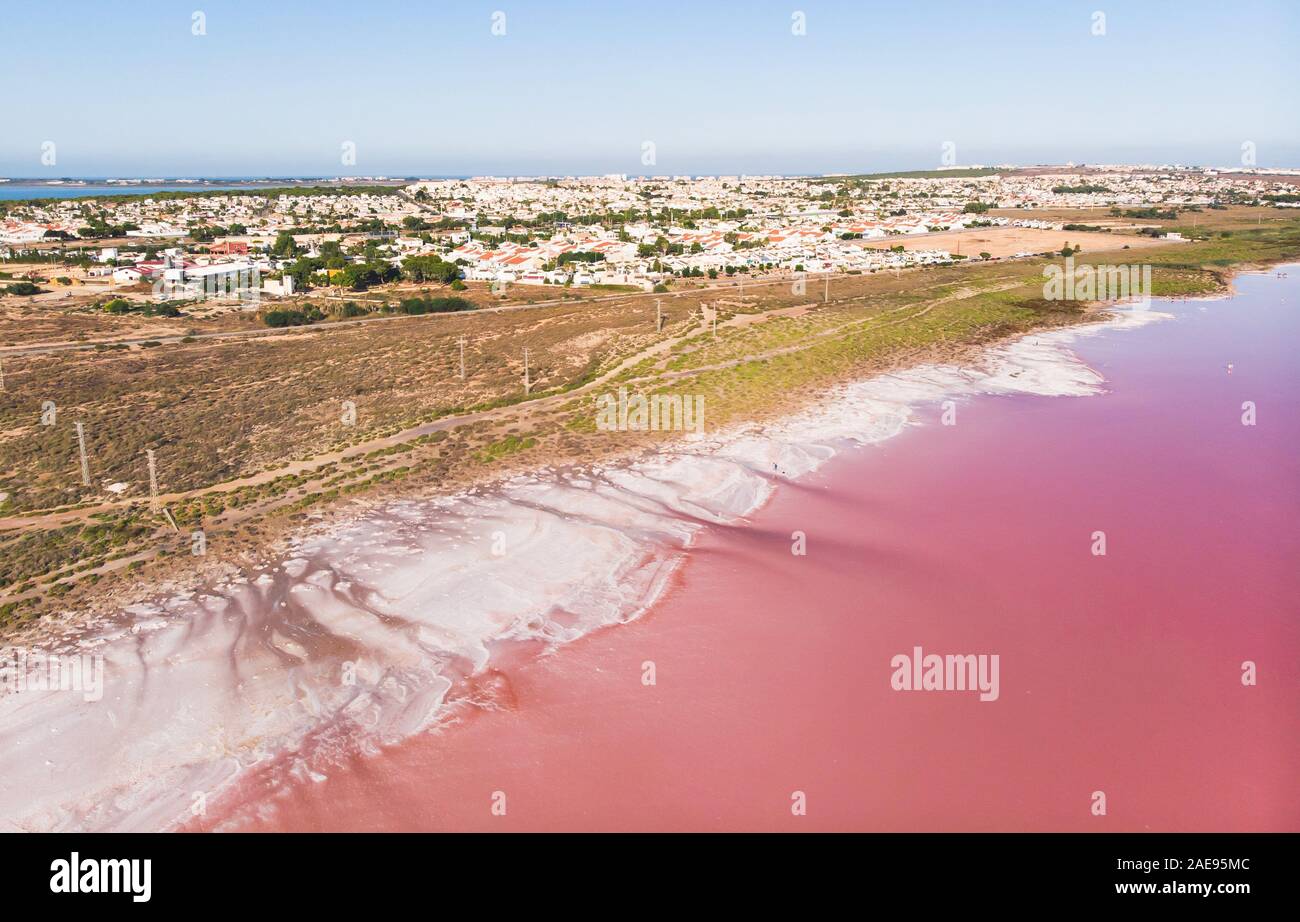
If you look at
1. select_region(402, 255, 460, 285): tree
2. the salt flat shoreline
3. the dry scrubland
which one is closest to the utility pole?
the dry scrubland

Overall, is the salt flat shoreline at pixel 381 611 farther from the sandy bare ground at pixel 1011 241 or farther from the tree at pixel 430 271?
the sandy bare ground at pixel 1011 241

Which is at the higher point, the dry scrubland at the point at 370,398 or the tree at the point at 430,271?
the tree at the point at 430,271

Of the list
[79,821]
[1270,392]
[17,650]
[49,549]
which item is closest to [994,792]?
[79,821]

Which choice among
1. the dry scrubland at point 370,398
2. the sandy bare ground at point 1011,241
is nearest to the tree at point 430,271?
the dry scrubland at point 370,398
